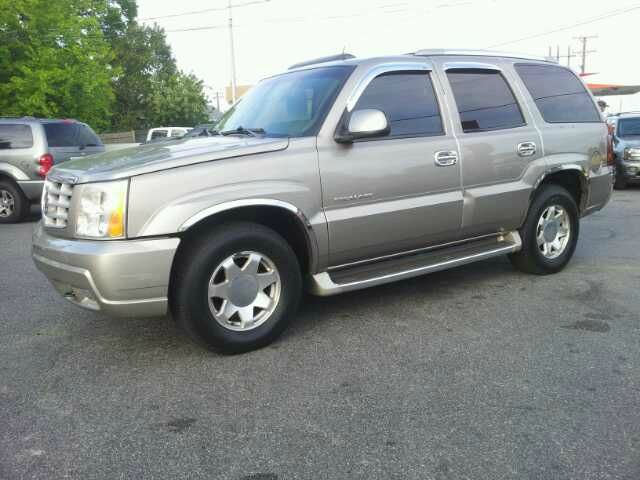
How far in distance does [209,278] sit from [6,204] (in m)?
8.20

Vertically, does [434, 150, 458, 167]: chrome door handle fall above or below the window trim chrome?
below

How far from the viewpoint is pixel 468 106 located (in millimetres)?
4594

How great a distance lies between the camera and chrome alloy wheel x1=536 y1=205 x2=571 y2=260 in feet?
17.0

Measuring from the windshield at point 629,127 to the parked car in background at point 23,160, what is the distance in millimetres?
11777

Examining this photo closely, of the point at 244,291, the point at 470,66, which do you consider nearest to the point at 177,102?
the point at 470,66

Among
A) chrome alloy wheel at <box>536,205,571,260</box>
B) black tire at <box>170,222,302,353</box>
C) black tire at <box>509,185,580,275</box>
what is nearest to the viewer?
black tire at <box>170,222,302,353</box>

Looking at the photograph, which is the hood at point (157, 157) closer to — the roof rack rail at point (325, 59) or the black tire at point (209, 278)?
the black tire at point (209, 278)

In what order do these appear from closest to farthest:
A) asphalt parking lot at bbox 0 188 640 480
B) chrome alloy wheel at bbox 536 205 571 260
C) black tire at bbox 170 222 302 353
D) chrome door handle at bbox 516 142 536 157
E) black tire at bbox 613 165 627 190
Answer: asphalt parking lot at bbox 0 188 640 480
black tire at bbox 170 222 302 353
chrome door handle at bbox 516 142 536 157
chrome alloy wheel at bbox 536 205 571 260
black tire at bbox 613 165 627 190

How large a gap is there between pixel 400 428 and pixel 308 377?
2.44ft

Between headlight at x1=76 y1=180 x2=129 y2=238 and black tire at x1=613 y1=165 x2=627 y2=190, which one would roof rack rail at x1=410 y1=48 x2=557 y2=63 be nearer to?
headlight at x1=76 y1=180 x2=129 y2=238

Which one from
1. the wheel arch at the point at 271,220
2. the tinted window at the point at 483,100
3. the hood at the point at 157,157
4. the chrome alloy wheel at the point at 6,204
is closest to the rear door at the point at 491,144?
the tinted window at the point at 483,100

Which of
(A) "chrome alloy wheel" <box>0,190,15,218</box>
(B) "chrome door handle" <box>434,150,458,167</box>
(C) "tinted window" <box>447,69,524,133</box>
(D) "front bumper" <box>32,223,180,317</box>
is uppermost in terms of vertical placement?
(C) "tinted window" <box>447,69,524,133</box>

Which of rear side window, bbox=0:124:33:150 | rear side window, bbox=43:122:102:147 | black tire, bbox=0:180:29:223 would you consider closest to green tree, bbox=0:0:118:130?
rear side window, bbox=43:122:102:147

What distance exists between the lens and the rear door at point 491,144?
450 centimetres
